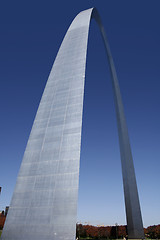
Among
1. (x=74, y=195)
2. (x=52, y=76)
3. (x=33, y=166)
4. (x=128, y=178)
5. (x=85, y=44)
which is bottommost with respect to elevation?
(x=74, y=195)

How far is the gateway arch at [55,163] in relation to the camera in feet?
33.6

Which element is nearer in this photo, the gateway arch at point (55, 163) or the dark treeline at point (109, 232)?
the gateway arch at point (55, 163)

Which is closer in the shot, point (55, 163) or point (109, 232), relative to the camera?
point (55, 163)

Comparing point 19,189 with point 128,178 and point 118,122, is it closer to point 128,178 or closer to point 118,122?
point 128,178

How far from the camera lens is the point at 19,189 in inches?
478

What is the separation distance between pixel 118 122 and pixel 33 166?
1579 cm

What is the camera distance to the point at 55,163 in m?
12.1

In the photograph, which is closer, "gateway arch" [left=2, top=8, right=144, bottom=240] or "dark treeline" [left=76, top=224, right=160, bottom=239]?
"gateway arch" [left=2, top=8, right=144, bottom=240]

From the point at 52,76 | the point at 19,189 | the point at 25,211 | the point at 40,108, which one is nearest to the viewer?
the point at 25,211

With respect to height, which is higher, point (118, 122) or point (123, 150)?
point (118, 122)

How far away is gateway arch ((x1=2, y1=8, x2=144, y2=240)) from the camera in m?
10.2

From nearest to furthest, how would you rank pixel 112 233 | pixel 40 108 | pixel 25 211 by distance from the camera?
pixel 25 211
pixel 40 108
pixel 112 233

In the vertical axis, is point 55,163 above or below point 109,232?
above

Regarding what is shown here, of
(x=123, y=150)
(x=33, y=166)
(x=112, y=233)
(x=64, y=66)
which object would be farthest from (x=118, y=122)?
(x=112, y=233)
